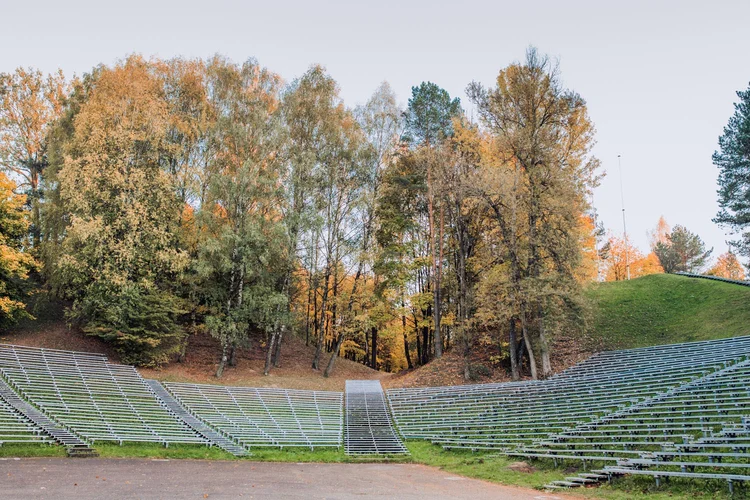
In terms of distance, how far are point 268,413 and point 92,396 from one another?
8066mm

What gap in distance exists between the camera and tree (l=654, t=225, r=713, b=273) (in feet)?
168

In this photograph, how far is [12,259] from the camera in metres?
26.9

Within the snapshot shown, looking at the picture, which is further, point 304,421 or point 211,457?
point 304,421

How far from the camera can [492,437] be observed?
63.0 ft

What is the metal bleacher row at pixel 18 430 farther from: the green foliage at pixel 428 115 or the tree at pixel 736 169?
the tree at pixel 736 169

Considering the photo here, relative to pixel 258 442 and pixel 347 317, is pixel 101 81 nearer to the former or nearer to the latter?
pixel 347 317

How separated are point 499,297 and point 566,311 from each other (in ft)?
11.6

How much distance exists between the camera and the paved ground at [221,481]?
11484 millimetres

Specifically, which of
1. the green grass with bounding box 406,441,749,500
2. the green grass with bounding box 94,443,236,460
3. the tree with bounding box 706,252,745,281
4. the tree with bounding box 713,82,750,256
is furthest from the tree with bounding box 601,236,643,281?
the green grass with bounding box 94,443,236,460

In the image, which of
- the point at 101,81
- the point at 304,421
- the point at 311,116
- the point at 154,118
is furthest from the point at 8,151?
the point at 304,421

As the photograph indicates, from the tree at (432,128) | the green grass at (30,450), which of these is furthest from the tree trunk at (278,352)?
the green grass at (30,450)

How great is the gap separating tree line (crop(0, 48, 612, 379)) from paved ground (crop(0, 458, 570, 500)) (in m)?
12.5

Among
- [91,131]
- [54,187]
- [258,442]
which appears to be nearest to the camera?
[258,442]

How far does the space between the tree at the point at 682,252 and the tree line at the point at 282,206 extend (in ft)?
87.1
